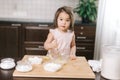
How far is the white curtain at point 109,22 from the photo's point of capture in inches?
126

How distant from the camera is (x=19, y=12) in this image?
4031mm

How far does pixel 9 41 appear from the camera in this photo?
3.65 meters

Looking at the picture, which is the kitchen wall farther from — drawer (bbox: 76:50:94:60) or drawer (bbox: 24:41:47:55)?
drawer (bbox: 76:50:94:60)

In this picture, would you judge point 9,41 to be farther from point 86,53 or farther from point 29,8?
point 86,53

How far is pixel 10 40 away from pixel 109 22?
5.52 ft

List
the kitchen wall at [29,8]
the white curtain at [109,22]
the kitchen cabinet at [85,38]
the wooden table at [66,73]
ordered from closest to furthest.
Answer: the wooden table at [66,73] < the white curtain at [109,22] < the kitchen cabinet at [85,38] < the kitchen wall at [29,8]

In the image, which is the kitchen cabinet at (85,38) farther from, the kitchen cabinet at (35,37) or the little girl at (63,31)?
the little girl at (63,31)

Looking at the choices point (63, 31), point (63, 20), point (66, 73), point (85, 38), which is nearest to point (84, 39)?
point (85, 38)

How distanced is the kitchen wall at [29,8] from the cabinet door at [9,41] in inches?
18.9

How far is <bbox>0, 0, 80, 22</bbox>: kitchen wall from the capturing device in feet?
13.1

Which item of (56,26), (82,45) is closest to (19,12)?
(82,45)

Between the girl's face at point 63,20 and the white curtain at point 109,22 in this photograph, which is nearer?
the girl's face at point 63,20

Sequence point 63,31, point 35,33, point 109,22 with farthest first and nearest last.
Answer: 1. point 35,33
2. point 109,22
3. point 63,31

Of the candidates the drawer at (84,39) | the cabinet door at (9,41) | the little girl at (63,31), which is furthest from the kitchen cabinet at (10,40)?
the little girl at (63,31)
